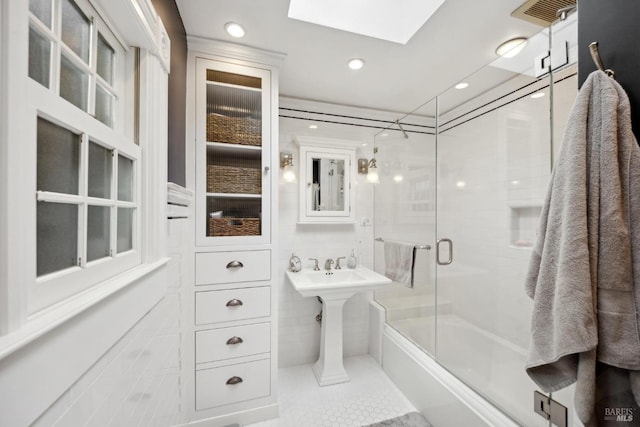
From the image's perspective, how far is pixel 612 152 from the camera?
60 cm

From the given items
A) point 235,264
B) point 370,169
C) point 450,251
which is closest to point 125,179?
point 235,264

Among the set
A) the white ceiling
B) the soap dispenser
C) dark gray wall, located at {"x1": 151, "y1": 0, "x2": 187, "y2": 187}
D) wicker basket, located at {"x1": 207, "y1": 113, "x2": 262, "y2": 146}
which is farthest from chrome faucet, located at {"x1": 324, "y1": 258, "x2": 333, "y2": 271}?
the white ceiling

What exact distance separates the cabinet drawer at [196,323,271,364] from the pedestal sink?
15.1 inches

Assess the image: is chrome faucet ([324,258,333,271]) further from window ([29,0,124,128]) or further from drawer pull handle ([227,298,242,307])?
window ([29,0,124,128])

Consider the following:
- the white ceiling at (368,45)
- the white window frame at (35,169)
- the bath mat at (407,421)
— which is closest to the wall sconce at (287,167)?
the white ceiling at (368,45)

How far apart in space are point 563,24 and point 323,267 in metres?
1.99

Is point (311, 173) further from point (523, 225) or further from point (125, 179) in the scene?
point (523, 225)

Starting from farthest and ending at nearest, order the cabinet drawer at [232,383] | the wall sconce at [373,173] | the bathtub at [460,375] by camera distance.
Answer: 1. the wall sconce at [373,173]
2. the cabinet drawer at [232,383]
3. the bathtub at [460,375]

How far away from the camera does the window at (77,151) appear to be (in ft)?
1.64

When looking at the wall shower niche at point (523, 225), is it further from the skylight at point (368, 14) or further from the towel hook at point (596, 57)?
the skylight at point (368, 14)

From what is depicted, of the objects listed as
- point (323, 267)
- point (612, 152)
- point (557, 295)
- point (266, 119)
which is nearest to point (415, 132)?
point (266, 119)

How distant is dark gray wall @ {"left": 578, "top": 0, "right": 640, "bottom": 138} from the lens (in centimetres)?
60

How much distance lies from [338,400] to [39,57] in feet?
7.17

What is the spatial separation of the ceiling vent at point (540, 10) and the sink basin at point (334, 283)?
1722mm
